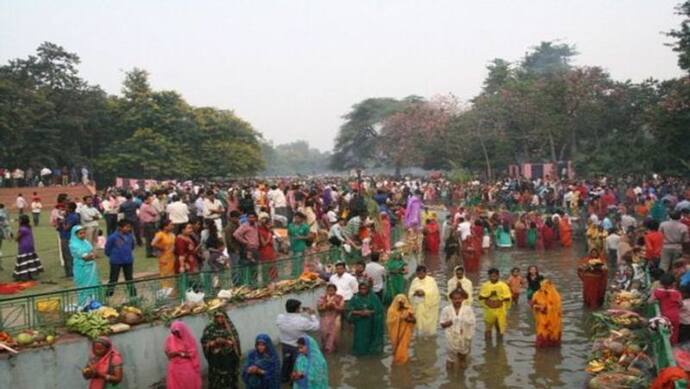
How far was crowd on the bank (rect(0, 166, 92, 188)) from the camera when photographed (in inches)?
1490

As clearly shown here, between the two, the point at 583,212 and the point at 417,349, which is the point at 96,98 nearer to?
the point at 583,212

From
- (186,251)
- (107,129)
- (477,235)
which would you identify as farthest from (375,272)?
(107,129)

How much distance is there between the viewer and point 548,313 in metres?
11.3

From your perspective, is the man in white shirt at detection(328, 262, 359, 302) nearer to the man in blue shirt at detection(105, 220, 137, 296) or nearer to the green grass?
the man in blue shirt at detection(105, 220, 137, 296)

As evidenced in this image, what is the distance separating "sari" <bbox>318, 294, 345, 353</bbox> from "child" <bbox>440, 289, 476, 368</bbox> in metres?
2.00

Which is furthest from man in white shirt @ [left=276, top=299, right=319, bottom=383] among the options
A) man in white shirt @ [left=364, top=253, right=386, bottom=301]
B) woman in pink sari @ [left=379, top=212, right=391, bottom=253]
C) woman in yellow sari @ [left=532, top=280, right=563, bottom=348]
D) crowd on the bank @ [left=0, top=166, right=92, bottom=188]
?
crowd on the bank @ [left=0, top=166, right=92, bottom=188]

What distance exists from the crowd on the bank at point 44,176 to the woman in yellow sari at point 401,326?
105 feet

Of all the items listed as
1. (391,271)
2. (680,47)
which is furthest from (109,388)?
(680,47)

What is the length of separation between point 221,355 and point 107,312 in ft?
5.44

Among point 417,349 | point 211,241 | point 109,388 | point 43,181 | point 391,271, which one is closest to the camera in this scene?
point 109,388

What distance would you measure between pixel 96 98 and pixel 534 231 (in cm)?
3174

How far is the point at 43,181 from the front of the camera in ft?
131

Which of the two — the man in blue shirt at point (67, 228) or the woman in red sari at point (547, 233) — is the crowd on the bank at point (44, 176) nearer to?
the woman in red sari at point (547, 233)

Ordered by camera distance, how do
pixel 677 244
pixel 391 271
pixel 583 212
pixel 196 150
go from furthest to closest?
pixel 196 150 → pixel 583 212 → pixel 391 271 → pixel 677 244
